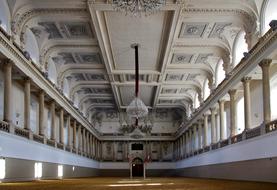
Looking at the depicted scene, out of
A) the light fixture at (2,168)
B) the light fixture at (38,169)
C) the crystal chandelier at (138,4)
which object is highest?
the crystal chandelier at (138,4)

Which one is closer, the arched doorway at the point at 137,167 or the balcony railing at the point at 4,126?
the balcony railing at the point at 4,126

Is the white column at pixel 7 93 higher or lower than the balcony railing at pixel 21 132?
higher

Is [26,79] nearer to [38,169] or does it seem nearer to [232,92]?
[38,169]

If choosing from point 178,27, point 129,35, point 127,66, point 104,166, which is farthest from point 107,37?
point 104,166

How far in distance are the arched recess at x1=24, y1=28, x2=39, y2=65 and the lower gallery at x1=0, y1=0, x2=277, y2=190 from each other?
0.05 meters

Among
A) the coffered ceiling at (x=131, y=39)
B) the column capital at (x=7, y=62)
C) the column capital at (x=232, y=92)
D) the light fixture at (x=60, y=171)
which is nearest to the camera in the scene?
the column capital at (x=7, y=62)

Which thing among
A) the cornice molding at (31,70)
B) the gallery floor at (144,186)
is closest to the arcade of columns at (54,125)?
the cornice molding at (31,70)

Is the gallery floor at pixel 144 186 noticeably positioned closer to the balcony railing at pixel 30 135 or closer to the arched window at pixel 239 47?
the balcony railing at pixel 30 135

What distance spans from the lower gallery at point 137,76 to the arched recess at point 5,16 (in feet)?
0.19

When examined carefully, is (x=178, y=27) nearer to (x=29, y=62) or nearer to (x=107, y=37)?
(x=107, y=37)

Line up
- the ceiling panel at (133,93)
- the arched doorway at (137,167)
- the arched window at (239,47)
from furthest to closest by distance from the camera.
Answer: the arched doorway at (137,167)
the ceiling panel at (133,93)
the arched window at (239,47)

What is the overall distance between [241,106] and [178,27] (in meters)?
8.30

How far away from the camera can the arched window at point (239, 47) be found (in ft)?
70.5

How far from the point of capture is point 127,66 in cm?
2752
